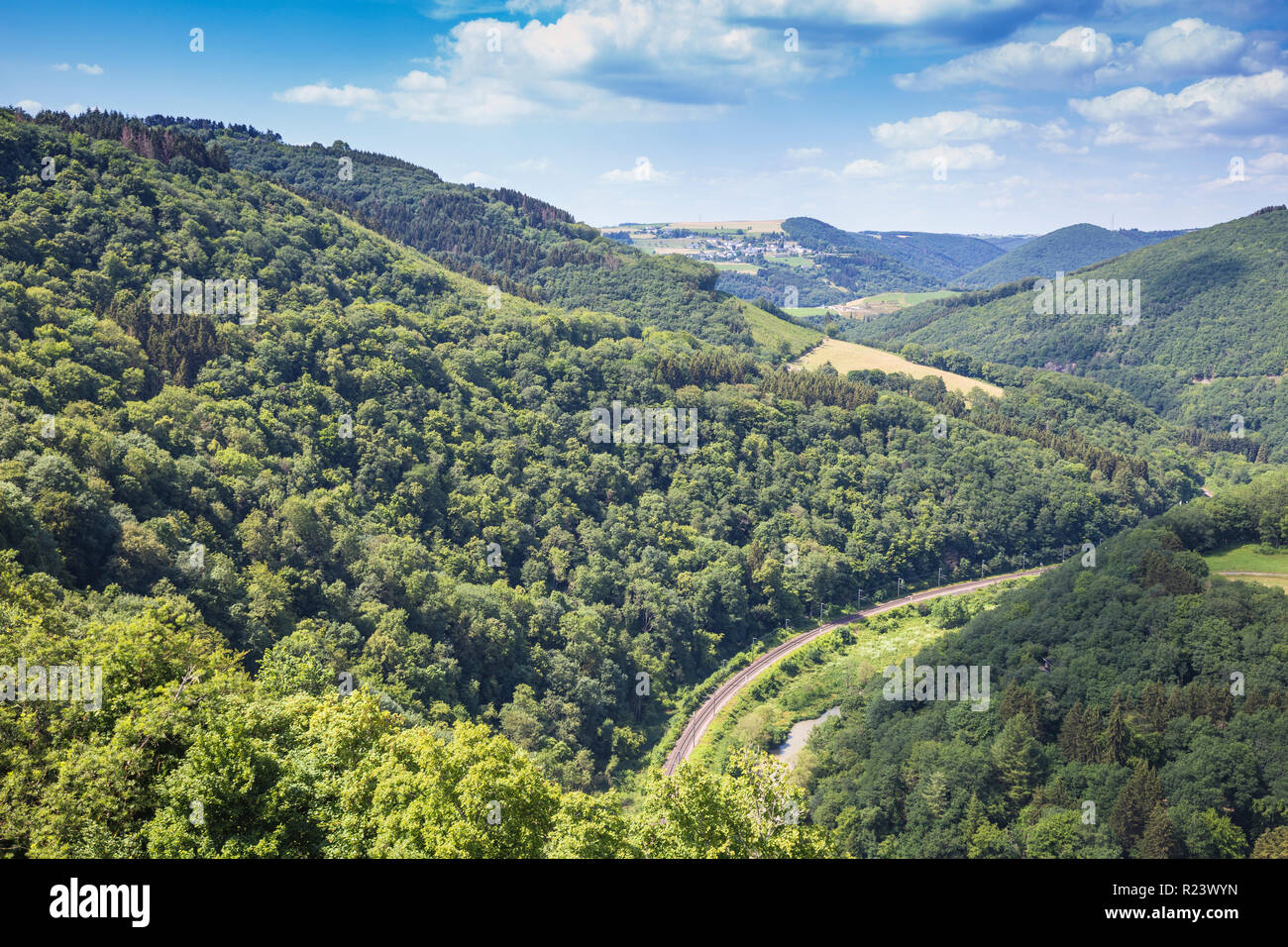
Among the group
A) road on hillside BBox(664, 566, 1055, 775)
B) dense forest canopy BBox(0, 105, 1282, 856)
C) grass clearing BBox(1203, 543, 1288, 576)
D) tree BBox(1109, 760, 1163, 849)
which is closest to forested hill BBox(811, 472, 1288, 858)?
tree BBox(1109, 760, 1163, 849)

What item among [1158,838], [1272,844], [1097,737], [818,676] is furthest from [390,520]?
[1272,844]

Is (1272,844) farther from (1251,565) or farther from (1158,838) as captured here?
(1251,565)

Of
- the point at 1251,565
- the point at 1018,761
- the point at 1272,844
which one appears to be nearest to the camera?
the point at 1272,844

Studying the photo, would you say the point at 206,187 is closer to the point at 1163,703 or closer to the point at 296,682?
the point at 296,682

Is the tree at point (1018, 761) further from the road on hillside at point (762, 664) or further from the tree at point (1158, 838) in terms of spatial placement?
the road on hillside at point (762, 664)

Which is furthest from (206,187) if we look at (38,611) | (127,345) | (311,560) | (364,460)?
(38,611)
